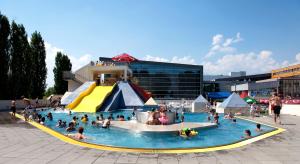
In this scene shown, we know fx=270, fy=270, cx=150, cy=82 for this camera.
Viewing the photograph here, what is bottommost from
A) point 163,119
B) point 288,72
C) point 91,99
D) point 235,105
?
point 163,119

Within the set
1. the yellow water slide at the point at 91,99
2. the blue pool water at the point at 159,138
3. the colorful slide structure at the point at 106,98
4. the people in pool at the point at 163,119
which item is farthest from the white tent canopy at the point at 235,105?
the yellow water slide at the point at 91,99

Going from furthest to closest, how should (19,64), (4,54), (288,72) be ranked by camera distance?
(288,72) < (19,64) < (4,54)

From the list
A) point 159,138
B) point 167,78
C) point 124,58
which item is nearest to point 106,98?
point 124,58

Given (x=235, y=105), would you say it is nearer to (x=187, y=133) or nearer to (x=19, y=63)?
(x=187, y=133)

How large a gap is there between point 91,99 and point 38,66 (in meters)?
15.3

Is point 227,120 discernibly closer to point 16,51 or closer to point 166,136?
point 166,136

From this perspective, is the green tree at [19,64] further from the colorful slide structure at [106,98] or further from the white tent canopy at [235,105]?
the white tent canopy at [235,105]

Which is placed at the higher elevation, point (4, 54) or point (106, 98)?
point (4, 54)

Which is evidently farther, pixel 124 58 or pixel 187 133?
pixel 124 58

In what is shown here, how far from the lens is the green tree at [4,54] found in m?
35.5

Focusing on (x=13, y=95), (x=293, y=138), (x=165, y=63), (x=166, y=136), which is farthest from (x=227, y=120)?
(x=165, y=63)

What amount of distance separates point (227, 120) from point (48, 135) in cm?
1745

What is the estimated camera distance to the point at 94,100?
121ft

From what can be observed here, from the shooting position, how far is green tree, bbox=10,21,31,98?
37.8m
